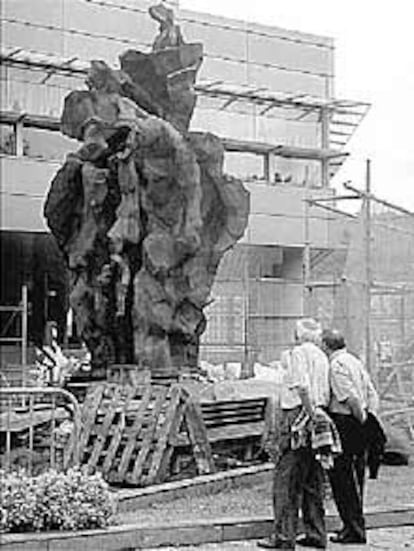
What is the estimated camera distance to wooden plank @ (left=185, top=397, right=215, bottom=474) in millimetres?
11594

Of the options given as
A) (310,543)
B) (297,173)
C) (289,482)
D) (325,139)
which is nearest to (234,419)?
(310,543)

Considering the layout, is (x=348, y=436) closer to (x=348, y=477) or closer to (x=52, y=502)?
(x=348, y=477)

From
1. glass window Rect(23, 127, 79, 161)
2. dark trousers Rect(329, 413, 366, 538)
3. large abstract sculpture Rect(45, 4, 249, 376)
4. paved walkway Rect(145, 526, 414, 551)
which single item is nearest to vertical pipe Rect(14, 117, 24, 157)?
large abstract sculpture Rect(45, 4, 249, 376)

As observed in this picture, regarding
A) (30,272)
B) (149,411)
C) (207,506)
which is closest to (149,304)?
(149,411)

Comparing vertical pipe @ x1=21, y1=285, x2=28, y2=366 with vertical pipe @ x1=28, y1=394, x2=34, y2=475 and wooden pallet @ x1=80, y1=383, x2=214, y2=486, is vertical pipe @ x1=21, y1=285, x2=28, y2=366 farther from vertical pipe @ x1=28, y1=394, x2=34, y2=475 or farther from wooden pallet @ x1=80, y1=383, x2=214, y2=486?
wooden pallet @ x1=80, y1=383, x2=214, y2=486

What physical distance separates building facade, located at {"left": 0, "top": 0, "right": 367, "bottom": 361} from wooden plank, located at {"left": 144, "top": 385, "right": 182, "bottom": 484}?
116 inches

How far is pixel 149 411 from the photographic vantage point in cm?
1152

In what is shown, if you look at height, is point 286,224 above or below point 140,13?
below

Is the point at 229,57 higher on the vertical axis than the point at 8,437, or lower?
higher

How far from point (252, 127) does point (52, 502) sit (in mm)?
25496

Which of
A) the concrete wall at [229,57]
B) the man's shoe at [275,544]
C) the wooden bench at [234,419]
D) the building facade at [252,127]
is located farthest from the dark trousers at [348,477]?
the concrete wall at [229,57]

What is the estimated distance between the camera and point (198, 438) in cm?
1163

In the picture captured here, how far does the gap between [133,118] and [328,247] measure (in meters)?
6.45

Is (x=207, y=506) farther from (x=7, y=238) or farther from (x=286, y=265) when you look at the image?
(x=286, y=265)
